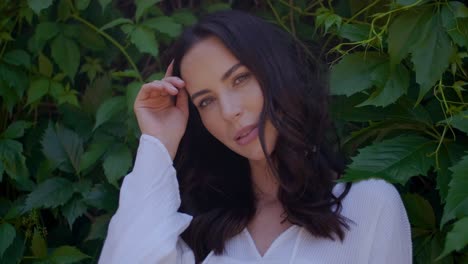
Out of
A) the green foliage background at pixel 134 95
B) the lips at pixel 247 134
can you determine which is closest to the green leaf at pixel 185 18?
the green foliage background at pixel 134 95

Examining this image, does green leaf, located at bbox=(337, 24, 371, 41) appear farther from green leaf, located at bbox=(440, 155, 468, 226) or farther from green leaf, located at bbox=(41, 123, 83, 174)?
green leaf, located at bbox=(41, 123, 83, 174)

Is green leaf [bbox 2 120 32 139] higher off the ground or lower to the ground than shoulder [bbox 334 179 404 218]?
higher

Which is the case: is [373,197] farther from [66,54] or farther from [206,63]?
[66,54]

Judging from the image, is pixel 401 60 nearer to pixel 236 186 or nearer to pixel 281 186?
pixel 281 186

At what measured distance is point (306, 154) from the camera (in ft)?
5.22

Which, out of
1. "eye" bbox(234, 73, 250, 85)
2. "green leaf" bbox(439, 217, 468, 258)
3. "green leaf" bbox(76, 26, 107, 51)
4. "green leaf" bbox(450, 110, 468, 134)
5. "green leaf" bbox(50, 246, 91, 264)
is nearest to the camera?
"green leaf" bbox(439, 217, 468, 258)

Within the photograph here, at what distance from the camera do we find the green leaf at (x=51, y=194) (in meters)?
1.87

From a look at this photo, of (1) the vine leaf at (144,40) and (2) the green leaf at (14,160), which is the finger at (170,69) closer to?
(1) the vine leaf at (144,40)

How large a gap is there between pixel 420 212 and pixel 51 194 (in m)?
0.85

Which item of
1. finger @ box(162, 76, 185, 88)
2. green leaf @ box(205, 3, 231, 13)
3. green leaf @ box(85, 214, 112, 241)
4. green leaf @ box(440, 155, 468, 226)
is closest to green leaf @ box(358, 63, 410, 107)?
green leaf @ box(440, 155, 468, 226)

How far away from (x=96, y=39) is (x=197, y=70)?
518 millimetres

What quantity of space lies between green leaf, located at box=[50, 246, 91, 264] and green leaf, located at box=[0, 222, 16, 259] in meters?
0.11

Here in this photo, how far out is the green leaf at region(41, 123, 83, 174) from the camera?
191 cm

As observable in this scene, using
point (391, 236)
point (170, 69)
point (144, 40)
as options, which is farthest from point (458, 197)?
point (144, 40)
